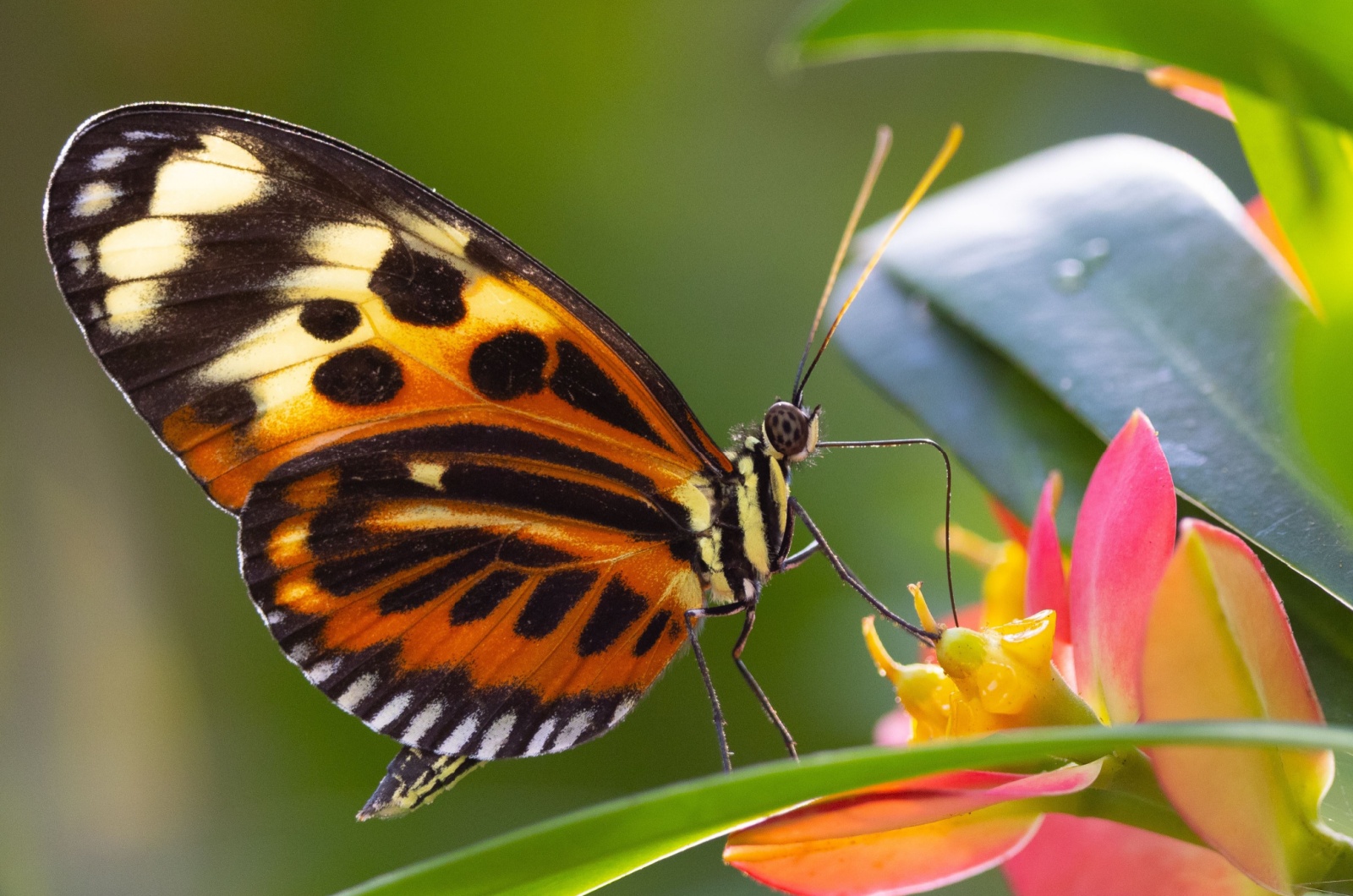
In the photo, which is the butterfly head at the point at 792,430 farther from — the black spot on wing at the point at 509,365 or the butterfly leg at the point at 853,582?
the black spot on wing at the point at 509,365

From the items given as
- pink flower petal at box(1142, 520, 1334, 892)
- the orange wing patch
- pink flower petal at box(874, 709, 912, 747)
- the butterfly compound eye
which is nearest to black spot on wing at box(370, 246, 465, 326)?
the orange wing patch

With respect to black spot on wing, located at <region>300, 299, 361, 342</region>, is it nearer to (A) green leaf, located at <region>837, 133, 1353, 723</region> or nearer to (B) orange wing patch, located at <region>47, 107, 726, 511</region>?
(B) orange wing patch, located at <region>47, 107, 726, 511</region>

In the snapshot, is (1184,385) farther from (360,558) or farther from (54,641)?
(54,641)

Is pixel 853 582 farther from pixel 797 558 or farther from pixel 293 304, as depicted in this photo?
pixel 293 304

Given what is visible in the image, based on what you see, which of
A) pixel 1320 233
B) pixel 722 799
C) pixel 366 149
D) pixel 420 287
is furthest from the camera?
pixel 366 149

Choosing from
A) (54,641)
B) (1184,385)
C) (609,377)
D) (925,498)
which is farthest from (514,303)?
(54,641)

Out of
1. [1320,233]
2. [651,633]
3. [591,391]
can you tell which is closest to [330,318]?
[591,391]

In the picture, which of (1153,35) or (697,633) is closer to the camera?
(1153,35)
